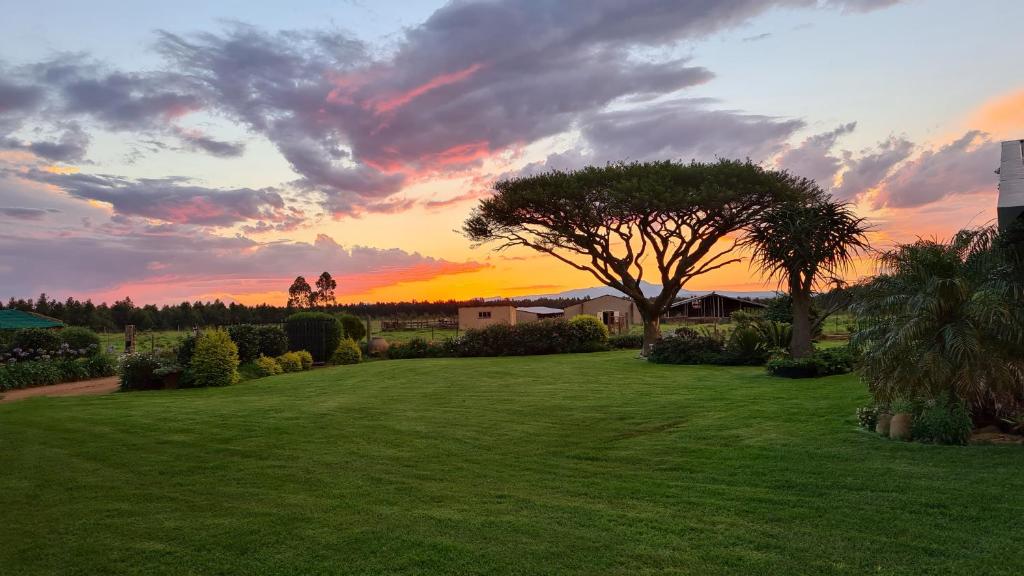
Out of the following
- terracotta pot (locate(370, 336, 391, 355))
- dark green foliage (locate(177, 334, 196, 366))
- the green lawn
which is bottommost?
the green lawn

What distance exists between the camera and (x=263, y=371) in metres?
19.5

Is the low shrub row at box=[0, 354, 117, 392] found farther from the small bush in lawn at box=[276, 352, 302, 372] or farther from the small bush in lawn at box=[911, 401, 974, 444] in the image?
the small bush in lawn at box=[911, 401, 974, 444]

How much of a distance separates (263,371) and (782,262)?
1559 centimetres

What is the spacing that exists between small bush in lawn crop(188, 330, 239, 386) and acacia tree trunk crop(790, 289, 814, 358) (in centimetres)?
1514

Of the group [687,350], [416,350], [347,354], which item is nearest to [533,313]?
[416,350]

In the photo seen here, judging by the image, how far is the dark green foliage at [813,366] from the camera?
14.8 meters

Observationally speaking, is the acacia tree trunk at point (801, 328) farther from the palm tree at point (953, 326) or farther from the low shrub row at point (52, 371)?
the low shrub row at point (52, 371)

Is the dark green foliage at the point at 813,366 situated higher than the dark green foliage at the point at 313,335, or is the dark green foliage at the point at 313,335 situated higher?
the dark green foliage at the point at 313,335

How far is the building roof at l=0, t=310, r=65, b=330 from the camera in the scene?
831 inches

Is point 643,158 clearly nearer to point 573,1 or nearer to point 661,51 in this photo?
point 661,51

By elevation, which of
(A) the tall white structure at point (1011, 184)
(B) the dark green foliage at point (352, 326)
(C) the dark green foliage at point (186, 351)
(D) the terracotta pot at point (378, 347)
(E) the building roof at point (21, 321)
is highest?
(A) the tall white structure at point (1011, 184)

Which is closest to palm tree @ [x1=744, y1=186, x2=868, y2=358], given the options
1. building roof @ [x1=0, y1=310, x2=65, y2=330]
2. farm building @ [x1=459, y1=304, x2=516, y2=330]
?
building roof @ [x1=0, y1=310, x2=65, y2=330]

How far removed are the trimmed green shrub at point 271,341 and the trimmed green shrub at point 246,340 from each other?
0.94 ft

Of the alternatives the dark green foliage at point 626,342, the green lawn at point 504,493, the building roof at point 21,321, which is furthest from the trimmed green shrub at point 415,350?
the green lawn at point 504,493
